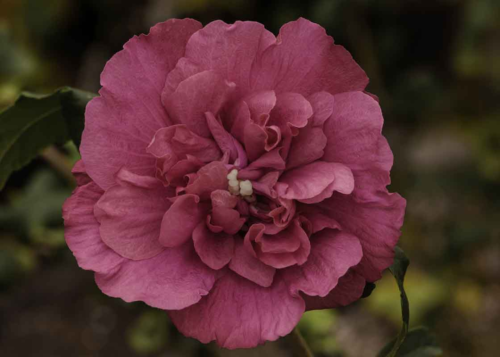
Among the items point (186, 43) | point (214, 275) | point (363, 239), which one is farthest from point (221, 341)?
point (186, 43)

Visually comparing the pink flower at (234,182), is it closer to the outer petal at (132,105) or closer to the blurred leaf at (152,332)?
the outer petal at (132,105)

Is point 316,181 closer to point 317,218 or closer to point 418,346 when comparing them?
point 317,218

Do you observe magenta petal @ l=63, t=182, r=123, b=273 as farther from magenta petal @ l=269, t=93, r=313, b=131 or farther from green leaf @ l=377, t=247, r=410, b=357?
green leaf @ l=377, t=247, r=410, b=357

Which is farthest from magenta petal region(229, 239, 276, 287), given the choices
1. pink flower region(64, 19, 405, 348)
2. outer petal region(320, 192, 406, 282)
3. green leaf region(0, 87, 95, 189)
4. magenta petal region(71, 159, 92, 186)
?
green leaf region(0, 87, 95, 189)

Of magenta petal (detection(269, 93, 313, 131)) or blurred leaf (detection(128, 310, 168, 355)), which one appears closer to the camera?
magenta petal (detection(269, 93, 313, 131))

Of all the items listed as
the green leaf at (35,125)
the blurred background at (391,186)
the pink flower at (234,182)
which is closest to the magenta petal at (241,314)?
the pink flower at (234,182)

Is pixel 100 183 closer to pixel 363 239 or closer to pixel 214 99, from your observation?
pixel 214 99
